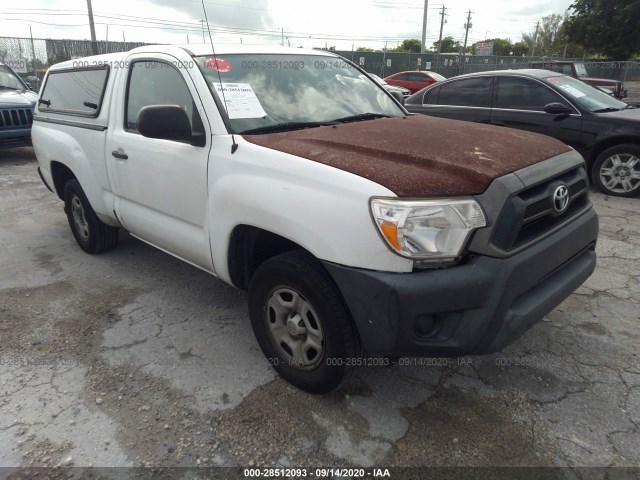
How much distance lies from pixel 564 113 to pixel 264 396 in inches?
221

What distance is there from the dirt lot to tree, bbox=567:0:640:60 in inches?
1375

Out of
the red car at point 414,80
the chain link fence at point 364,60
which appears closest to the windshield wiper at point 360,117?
the chain link fence at point 364,60

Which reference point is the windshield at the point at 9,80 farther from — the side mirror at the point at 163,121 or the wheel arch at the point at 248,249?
the wheel arch at the point at 248,249

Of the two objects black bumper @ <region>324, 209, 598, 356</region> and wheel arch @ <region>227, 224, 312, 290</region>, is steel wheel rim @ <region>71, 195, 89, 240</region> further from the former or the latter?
black bumper @ <region>324, 209, 598, 356</region>

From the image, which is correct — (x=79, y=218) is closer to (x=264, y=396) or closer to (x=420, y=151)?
(x=264, y=396)

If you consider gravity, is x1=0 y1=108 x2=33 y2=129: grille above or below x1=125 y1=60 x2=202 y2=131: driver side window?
below

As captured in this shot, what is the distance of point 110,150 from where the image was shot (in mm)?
3559

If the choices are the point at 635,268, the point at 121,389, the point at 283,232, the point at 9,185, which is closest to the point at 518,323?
the point at 283,232

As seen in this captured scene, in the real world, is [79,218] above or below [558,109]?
below

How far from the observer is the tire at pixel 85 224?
4.27 meters

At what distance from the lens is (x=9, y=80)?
9750 millimetres

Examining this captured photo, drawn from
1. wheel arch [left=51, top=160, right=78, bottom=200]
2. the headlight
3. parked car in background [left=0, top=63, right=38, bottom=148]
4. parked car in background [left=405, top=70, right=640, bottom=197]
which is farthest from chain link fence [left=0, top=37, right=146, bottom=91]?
the headlight

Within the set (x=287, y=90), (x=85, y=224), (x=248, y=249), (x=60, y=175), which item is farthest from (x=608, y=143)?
(x=60, y=175)

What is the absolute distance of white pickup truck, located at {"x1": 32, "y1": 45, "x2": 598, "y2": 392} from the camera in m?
1.96
